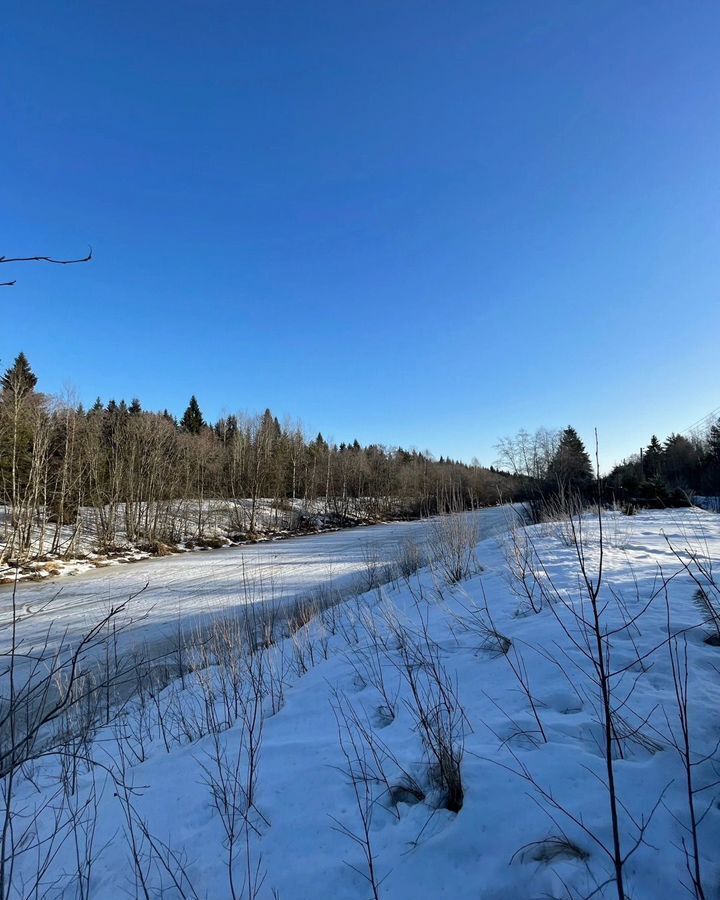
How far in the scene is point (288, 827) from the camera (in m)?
2.20

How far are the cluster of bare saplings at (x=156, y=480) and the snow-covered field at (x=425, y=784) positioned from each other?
5.05 meters

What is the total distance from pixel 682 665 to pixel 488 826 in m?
1.73

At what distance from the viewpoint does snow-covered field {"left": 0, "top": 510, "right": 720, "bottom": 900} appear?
172cm

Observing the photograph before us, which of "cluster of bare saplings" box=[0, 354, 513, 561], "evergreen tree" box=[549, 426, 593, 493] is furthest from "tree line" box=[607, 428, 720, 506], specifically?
"cluster of bare saplings" box=[0, 354, 513, 561]

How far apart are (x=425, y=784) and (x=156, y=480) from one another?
95.1ft


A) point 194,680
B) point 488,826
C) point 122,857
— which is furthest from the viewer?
point 194,680

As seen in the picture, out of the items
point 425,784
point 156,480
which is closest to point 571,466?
point 156,480

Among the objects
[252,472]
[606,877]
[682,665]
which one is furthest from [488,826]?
[252,472]

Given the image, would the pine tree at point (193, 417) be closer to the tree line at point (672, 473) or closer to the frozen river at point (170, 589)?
the frozen river at point (170, 589)

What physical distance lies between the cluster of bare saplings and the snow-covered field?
16.6 feet

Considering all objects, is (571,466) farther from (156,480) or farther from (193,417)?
(193,417)

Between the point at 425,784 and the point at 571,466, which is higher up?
the point at 571,466

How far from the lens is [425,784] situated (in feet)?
7.36

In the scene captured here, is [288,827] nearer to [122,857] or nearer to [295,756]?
[295,756]
